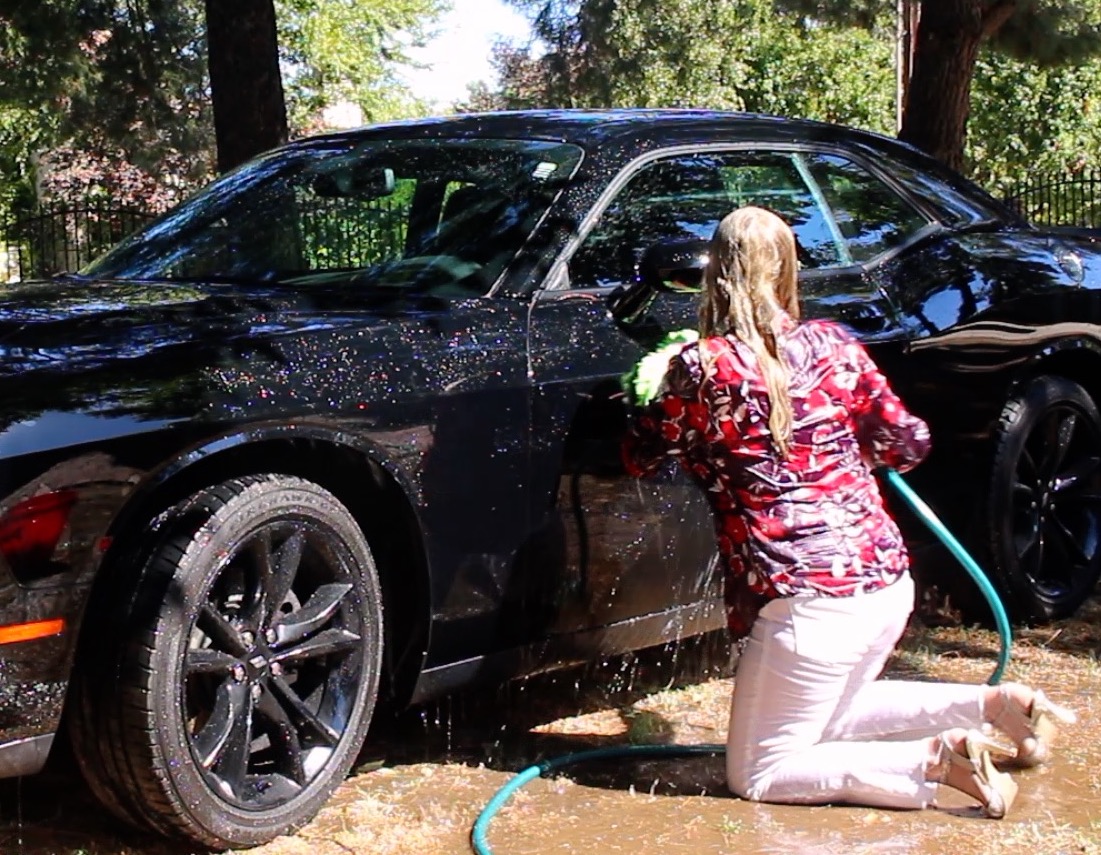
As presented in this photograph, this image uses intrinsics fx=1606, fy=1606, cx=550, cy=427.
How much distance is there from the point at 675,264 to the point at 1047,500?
2.33 meters

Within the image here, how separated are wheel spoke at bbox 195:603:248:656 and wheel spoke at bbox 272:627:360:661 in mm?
113

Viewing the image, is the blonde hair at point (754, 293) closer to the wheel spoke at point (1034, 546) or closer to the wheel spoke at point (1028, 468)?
the wheel spoke at point (1028, 468)

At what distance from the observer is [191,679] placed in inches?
139

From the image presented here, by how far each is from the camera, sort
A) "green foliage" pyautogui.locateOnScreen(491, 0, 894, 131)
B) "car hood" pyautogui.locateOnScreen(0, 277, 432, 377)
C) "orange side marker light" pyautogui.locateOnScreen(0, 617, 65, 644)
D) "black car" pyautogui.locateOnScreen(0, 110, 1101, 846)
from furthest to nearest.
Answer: "green foliage" pyautogui.locateOnScreen(491, 0, 894, 131)
"car hood" pyautogui.locateOnScreen(0, 277, 432, 377)
"black car" pyautogui.locateOnScreen(0, 110, 1101, 846)
"orange side marker light" pyautogui.locateOnScreen(0, 617, 65, 644)

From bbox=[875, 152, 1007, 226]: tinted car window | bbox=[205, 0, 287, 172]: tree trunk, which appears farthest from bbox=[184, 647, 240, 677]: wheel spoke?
bbox=[205, 0, 287, 172]: tree trunk

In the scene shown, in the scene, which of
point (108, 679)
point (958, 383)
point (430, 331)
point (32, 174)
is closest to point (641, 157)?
point (430, 331)

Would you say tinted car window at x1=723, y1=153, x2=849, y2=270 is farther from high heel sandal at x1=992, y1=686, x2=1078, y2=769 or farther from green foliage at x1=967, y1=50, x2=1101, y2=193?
green foliage at x1=967, y1=50, x2=1101, y2=193

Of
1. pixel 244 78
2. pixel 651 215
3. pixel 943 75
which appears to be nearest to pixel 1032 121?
pixel 943 75

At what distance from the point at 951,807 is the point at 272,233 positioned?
2433 millimetres

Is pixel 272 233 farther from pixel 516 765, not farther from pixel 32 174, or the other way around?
pixel 32 174

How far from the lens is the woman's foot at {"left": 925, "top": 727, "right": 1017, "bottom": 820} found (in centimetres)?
376

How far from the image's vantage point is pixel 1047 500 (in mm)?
5684

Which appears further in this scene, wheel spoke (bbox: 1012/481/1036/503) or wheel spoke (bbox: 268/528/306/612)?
wheel spoke (bbox: 1012/481/1036/503)

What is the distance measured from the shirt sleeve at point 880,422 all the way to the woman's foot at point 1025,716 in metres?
0.63
